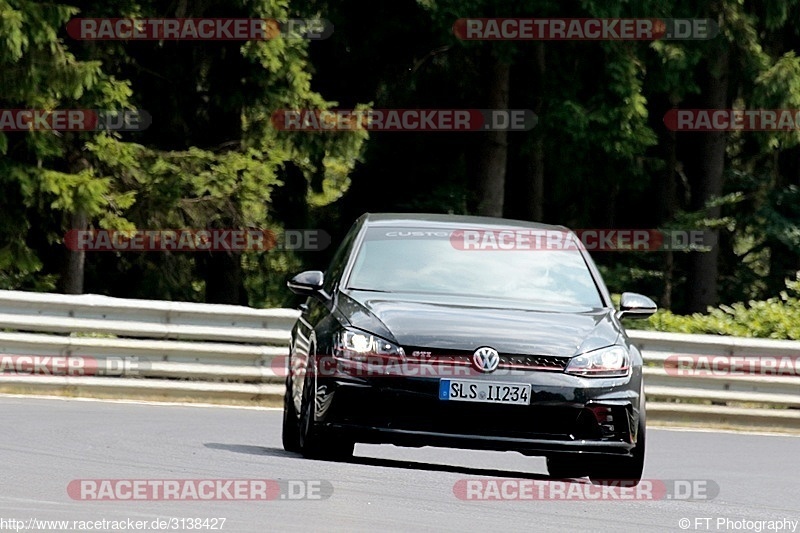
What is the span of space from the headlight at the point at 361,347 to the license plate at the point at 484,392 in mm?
332

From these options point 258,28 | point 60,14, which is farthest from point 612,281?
point 60,14

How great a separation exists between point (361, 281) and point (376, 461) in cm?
123

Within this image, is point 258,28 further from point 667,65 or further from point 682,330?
point 682,330

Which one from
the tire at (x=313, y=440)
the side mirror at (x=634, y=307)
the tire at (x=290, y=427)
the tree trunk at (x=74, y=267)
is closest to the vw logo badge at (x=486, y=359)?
the tire at (x=313, y=440)

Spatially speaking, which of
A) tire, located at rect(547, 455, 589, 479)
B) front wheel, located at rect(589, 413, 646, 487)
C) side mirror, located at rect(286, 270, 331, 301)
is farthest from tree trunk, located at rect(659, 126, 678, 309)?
front wheel, located at rect(589, 413, 646, 487)

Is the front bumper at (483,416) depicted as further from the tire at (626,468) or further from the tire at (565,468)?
the tire at (565,468)

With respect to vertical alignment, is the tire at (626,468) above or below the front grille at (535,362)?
below

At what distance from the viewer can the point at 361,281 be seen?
11352 millimetres

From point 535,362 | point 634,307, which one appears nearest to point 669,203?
point 634,307

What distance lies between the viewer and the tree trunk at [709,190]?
115 ft

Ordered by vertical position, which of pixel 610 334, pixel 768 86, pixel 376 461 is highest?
pixel 768 86

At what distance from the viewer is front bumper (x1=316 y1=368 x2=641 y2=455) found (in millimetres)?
10227

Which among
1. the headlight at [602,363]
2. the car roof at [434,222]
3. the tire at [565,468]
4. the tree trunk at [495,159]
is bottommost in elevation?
the tire at [565,468]

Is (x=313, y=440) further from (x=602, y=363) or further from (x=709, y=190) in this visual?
(x=709, y=190)
